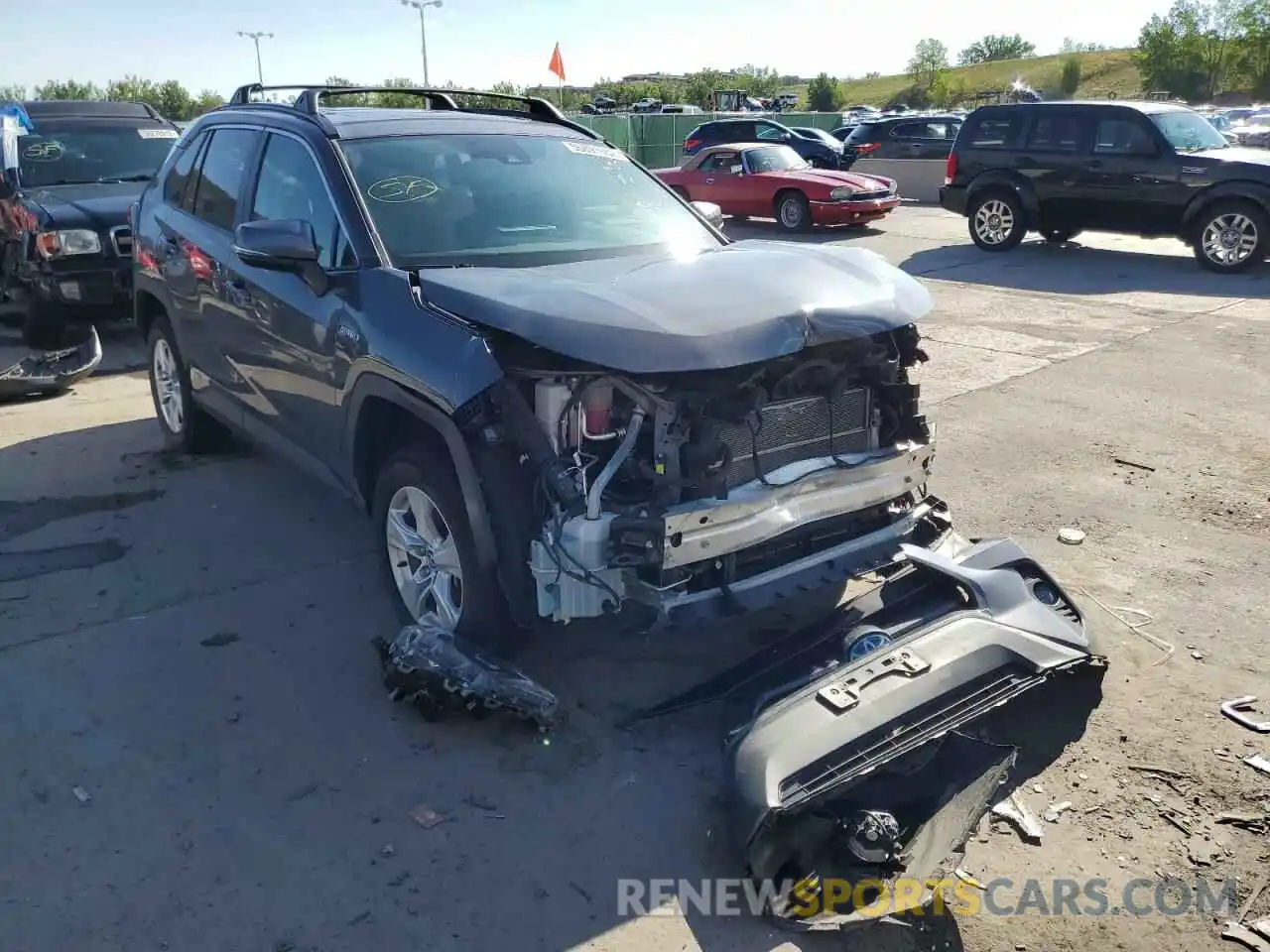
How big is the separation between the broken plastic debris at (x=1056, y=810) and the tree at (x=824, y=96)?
2862 inches

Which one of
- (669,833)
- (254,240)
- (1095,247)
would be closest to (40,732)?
(254,240)

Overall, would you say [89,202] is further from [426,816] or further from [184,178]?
[426,816]

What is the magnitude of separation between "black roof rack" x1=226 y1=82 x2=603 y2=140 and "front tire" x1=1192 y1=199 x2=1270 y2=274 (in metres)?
9.91

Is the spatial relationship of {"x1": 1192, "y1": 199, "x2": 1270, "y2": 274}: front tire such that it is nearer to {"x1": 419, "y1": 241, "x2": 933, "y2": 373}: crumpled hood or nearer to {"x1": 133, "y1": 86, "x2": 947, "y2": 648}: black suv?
{"x1": 133, "y1": 86, "x2": 947, "y2": 648}: black suv

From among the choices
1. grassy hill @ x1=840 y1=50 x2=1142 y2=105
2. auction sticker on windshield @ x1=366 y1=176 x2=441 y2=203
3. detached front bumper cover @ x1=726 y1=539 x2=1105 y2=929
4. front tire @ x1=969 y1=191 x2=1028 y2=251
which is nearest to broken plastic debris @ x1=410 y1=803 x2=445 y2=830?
detached front bumper cover @ x1=726 y1=539 x2=1105 y2=929

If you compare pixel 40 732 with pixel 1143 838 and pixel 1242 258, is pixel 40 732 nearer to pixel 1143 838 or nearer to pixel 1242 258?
pixel 1143 838

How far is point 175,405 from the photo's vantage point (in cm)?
627

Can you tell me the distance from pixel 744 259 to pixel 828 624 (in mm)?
1381

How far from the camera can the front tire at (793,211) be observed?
651 inches

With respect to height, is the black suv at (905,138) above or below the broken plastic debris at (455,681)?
above

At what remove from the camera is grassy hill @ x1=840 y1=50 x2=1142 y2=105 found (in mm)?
84125

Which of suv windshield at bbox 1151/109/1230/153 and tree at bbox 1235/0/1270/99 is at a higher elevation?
tree at bbox 1235/0/1270/99

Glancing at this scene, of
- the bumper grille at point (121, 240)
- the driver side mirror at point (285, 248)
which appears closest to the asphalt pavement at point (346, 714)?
the driver side mirror at point (285, 248)

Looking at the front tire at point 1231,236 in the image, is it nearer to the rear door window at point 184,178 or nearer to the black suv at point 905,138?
the black suv at point 905,138
